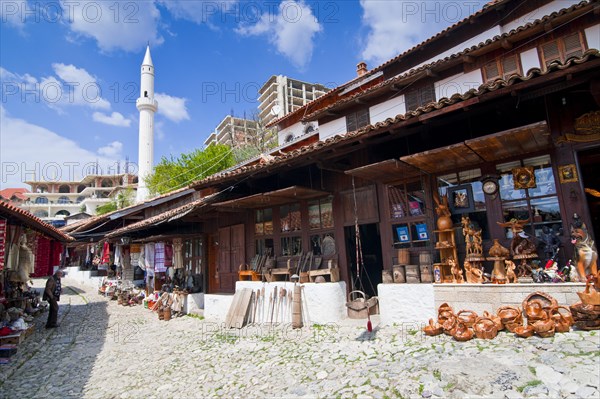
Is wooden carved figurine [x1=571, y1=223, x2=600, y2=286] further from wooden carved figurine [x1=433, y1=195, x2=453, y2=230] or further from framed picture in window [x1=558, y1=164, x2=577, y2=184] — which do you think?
wooden carved figurine [x1=433, y1=195, x2=453, y2=230]

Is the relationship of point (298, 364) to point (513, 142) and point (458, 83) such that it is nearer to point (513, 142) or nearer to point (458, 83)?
point (513, 142)

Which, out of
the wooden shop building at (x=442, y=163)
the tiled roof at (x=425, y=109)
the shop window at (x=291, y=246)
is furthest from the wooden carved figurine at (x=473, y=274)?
the shop window at (x=291, y=246)

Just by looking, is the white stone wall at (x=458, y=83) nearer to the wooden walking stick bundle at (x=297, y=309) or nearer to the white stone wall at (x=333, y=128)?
the white stone wall at (x=333, y=128)

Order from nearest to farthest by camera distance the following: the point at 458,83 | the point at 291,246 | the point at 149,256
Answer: the point at 291,246
the point at 458,83
the point at 149,256

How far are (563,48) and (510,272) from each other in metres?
6.76

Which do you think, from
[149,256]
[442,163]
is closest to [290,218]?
[442,163]

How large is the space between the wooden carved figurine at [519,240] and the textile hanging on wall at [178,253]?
11.7 m

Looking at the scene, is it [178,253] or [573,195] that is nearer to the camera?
[573,195]

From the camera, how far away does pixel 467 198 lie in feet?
20.9

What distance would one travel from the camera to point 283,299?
870 cm

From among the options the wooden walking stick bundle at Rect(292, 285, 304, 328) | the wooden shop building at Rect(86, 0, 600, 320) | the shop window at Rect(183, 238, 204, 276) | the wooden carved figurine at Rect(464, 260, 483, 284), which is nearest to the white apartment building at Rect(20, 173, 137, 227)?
the shop window at Rect(183, 238, 204, 276)

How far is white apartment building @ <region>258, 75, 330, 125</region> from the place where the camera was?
212ft

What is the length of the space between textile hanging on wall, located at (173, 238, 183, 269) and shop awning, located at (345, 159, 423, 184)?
935 centimetres

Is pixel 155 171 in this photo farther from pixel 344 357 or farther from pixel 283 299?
pixel 344 357
